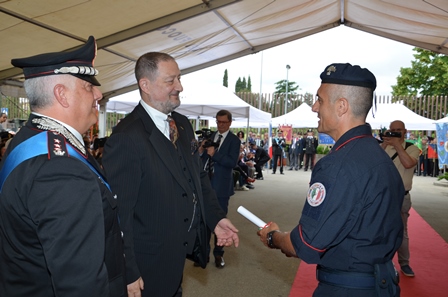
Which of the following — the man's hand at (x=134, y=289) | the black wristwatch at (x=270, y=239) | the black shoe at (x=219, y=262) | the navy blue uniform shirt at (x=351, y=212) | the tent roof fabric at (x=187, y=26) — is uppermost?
the tent roof fabric at (x=187, y=26)

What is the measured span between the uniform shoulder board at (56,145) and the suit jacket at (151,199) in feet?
2.73

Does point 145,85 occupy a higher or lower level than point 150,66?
lower

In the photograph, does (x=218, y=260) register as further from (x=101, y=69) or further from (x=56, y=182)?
(x=101, y=69)

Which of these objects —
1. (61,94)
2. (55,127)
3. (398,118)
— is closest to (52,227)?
(55,127)

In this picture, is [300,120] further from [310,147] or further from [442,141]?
[442,141]

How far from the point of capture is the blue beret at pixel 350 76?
2.20 meters

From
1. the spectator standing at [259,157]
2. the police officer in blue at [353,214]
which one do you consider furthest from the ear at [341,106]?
the spectator standing at [259,157]

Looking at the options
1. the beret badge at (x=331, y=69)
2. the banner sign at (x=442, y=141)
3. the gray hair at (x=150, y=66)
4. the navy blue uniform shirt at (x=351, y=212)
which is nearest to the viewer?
the navy blue uniform shirt at (x=351, y=212)

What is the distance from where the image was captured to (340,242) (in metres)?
2.05

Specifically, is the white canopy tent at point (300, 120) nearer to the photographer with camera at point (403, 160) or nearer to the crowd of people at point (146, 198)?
the photographer with camera at point (403, 160)

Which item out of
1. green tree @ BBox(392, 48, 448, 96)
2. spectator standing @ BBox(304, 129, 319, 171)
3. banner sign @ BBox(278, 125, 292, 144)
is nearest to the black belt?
spectator standing @ BBox(304, 129, 319, 171)

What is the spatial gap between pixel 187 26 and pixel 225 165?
578 centimetres

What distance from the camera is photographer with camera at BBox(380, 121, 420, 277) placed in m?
5.39

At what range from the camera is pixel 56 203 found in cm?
142
